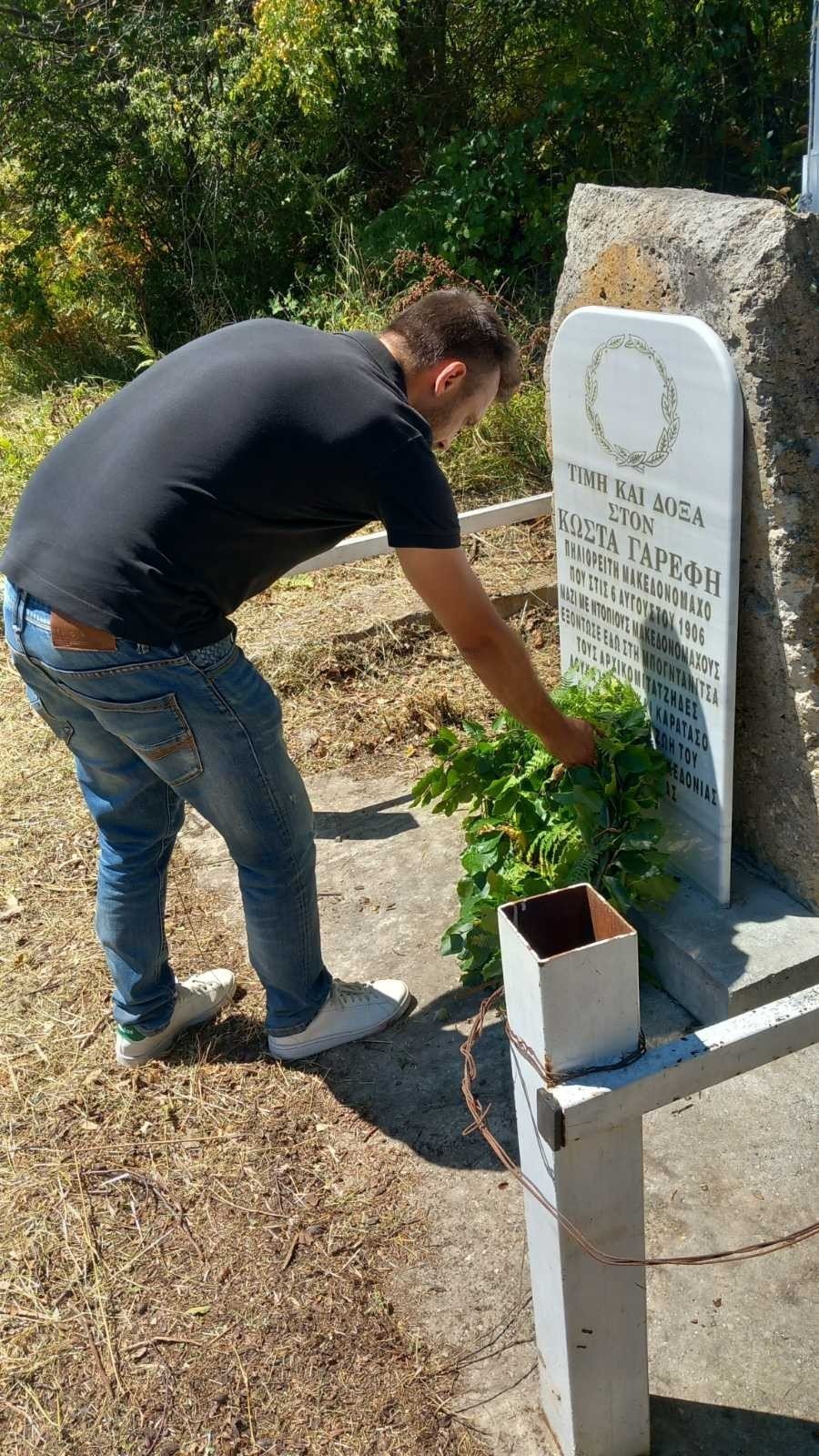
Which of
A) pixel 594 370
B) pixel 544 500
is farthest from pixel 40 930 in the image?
pixel 544 500

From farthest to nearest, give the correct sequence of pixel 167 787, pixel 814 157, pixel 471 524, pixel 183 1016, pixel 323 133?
1. pixel 323 133
2. pixel 471 524
3. pixel 814 157
4. pixel 183 1016
5. pixel 167 787

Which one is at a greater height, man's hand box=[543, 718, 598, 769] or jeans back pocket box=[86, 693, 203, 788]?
jeans back pocket box=[86, 693, 203, 788]

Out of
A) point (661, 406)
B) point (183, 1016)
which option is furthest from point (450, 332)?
point (183, 1016)

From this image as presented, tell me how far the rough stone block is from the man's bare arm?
58 cm

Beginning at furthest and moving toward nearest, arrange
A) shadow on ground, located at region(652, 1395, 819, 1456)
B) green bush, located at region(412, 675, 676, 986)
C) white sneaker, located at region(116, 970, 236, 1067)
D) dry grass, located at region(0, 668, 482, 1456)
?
white sneaker, located at region(116, 970, 236, 1067), green bush, located at region(412, 675, 676, 986), dry grass, located at region(0, 668, 482, 1456), shadow on ground, located at region(652, 1395, 819, 1456)

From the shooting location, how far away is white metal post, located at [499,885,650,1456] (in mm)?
1462

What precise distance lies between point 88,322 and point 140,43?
2680mm

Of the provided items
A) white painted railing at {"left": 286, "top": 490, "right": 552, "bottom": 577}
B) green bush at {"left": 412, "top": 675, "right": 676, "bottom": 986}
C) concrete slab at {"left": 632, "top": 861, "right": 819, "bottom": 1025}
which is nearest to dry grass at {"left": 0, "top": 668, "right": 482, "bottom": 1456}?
green bush at {"left": 412, "top": 675, "right": 676, "bottom": 986}

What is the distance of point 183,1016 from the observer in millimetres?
2967

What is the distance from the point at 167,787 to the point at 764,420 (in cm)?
156

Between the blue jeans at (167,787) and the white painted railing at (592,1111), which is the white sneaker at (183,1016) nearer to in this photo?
the blue jeans at (167,787)

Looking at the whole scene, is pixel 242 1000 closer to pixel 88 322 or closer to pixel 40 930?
pixel 40 930

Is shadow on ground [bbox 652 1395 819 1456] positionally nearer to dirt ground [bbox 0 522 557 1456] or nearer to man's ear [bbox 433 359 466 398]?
dirt ground [bbox 0 522 557 1456]

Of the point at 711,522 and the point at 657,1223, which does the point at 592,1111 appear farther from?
the point at 711,522
